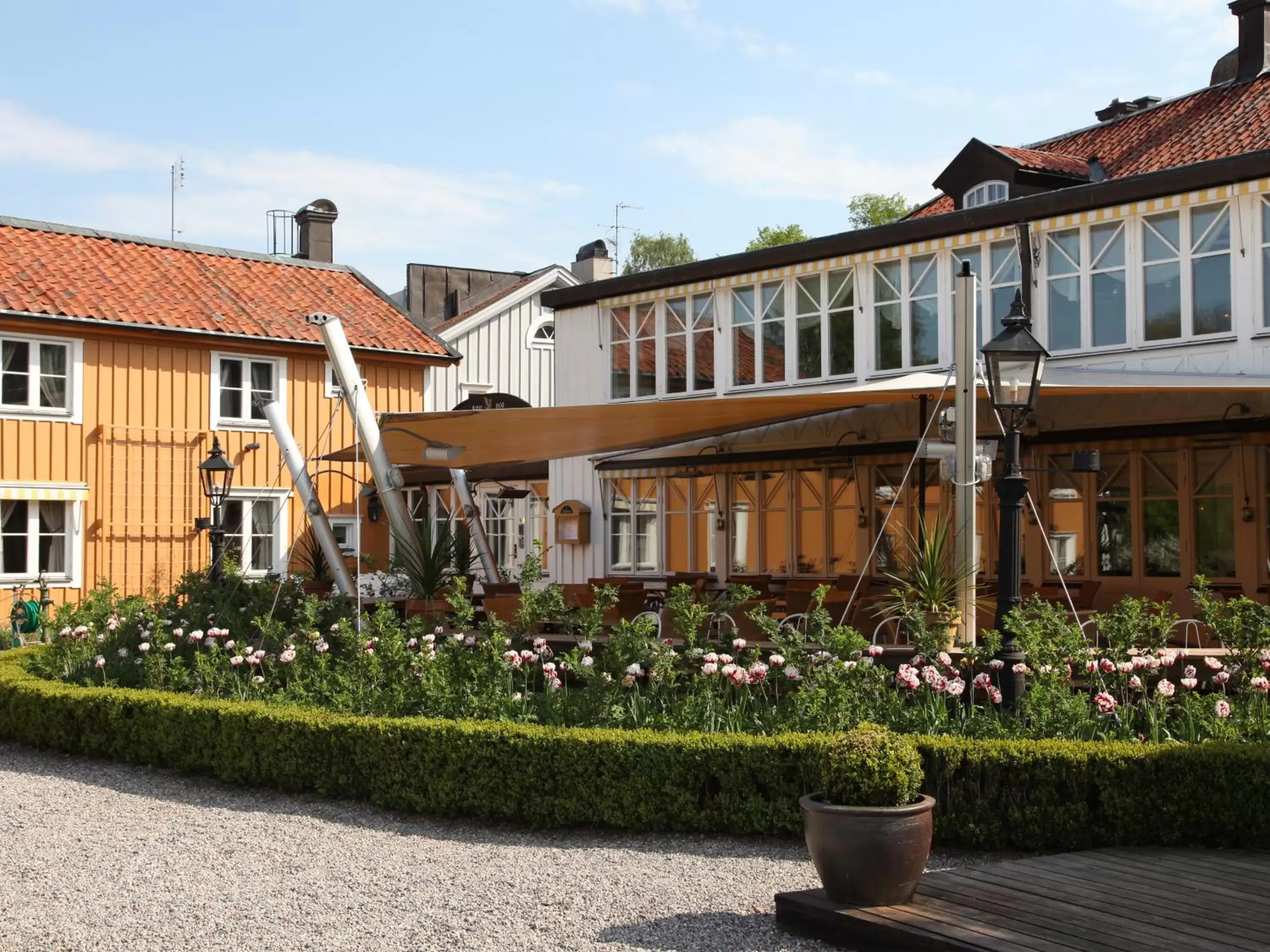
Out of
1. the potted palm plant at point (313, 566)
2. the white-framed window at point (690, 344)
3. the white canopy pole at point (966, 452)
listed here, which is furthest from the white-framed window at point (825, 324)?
the white canopy pole at point (966, 452)

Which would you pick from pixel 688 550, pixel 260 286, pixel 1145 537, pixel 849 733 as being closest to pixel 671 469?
pixel 688 550

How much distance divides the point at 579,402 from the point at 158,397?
6.83 m

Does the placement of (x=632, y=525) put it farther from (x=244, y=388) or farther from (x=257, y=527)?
(x=244, y=388)

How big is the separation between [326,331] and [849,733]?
929cm

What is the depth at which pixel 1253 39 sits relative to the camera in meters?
20.5

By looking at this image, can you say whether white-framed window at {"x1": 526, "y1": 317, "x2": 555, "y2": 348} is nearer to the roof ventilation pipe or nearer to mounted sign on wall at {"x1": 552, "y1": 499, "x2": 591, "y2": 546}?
mounted sign on wall at {"x1": 552, "y1": 499, "x2": 591, "y2": 546}

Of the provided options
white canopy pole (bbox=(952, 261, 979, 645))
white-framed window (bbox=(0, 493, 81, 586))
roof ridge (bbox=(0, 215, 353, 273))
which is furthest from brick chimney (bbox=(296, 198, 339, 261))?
white canopy pole (bbox=(952, 261, 979, 645))

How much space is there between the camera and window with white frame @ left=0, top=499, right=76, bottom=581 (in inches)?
840

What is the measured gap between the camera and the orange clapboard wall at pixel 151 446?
71.8ft

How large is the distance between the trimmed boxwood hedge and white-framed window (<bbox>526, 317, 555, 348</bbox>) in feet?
76.0

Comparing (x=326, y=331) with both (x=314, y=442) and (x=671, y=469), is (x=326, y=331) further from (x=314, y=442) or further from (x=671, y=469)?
(x=314, y=442)

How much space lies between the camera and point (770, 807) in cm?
777

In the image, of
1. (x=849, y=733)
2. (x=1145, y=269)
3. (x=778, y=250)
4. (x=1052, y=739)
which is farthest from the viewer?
(x=778, y=250)

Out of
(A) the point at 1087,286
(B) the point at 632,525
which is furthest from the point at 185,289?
(A) the point at 1087,286
